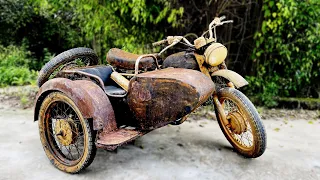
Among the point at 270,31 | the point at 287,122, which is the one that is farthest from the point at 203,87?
the point at 270,31

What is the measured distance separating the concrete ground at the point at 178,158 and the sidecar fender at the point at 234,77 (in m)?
0.67

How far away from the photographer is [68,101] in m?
2.50

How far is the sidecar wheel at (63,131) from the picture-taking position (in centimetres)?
244

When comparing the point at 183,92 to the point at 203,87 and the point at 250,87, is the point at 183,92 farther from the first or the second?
the point at 250,87

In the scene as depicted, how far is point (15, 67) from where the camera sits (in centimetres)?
689

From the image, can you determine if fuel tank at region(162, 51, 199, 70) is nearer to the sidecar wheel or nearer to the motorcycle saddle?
the motorcycle saddle

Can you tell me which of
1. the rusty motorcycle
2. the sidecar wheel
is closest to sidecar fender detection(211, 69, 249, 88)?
the rusty motorcycle

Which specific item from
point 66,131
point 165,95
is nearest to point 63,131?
point 66,131

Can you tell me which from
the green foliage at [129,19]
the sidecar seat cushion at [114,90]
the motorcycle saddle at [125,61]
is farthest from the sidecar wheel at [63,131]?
the green foliage at [129,19]

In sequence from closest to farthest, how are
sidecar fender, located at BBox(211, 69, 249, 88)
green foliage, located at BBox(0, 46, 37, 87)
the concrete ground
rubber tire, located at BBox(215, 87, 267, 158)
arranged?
the concrete ground, rubber tire, located at BBox(215, 87, 267, 158), sidecar fender, located at BBox(211, 69, 249, 88), green foliage, located at BBox(0, 46, 37, 87)

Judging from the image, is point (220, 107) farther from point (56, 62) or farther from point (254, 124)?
point (56, 62)

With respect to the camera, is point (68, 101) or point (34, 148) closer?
point (68, 101)

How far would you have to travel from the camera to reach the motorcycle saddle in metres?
3.17

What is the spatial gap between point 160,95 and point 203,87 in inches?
12.8
